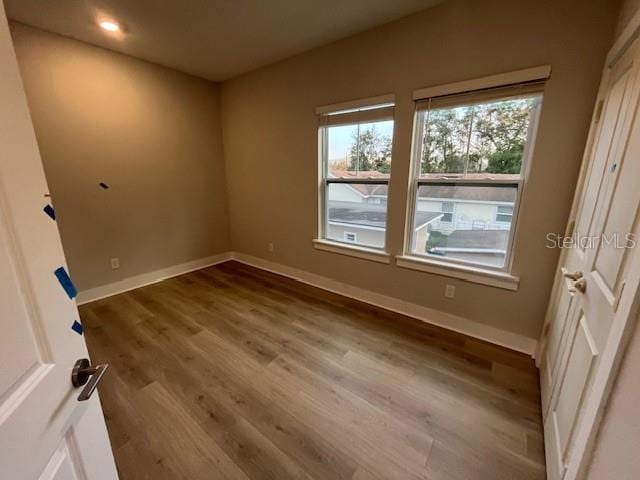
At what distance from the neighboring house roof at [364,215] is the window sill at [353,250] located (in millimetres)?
265

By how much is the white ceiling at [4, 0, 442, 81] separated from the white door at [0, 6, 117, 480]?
219cm

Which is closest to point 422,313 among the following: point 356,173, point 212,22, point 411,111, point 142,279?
point 356,173

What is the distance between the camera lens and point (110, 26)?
233 centimetres

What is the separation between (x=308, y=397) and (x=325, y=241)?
1.78 m

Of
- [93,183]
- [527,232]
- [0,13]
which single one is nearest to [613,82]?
[527,232]

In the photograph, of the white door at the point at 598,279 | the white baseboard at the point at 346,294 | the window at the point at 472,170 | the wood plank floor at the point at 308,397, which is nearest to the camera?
the white door at the point at 598,279

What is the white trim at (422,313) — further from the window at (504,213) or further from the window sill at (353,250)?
the window at (504,213)

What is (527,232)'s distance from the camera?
1925 millimetres

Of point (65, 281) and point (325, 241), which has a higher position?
point (65, 281)

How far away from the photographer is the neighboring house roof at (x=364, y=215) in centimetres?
244

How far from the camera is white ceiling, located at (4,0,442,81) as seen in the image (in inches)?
80.4

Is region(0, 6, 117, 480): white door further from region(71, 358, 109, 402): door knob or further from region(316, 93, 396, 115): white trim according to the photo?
region(316, 93, 396, 115): white trim

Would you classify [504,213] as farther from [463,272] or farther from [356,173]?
[356,173]

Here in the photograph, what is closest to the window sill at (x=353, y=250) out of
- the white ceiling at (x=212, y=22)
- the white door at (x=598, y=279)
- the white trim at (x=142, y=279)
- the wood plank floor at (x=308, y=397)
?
the wood plank floor at (x=308, y=397)
